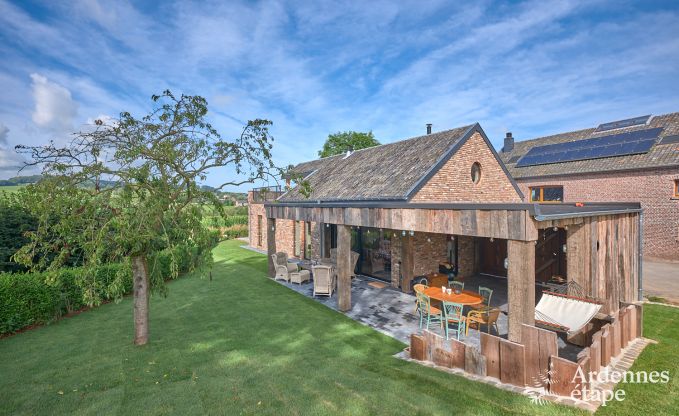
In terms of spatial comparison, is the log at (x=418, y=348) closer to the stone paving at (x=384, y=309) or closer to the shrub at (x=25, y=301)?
the stone paving at (x=384, y=309)

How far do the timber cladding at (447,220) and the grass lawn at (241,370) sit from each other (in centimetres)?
250

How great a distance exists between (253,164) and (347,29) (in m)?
9.65

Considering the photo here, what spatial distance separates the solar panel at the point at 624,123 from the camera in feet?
69.0

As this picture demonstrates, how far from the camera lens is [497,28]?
38.3 ft

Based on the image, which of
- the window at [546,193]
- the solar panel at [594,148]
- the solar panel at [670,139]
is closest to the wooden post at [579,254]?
the solar panel at [594,148]

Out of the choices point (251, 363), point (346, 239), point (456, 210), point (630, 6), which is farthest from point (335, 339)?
point (630, 6)

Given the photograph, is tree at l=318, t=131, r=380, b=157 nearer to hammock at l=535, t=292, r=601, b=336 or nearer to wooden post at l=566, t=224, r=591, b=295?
wooden post at l=566, t=224, r=591, b=295

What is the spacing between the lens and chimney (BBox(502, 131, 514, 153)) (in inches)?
1108

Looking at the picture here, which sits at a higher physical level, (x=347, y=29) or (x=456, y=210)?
(x=347, y=29)

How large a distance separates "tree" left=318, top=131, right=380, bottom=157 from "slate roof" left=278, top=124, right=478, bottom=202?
20.1m

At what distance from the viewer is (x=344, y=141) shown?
38.3 m

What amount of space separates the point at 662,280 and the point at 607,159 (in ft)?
33.0

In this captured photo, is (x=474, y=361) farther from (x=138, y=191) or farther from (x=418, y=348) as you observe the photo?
(x=138, y=191)

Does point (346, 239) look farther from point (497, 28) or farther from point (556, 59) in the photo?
point (556, 59)
